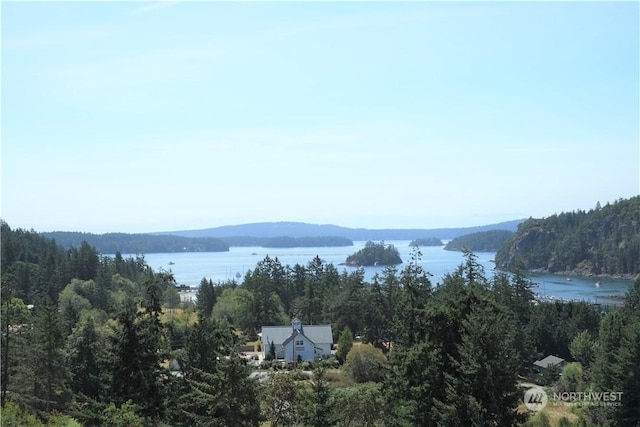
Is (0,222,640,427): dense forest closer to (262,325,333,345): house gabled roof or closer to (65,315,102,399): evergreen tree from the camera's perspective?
(65,315,102,399): evergreen tree

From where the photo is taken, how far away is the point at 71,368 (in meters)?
30.1

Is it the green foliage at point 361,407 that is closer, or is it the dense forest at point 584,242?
the green foliage at point 361,407

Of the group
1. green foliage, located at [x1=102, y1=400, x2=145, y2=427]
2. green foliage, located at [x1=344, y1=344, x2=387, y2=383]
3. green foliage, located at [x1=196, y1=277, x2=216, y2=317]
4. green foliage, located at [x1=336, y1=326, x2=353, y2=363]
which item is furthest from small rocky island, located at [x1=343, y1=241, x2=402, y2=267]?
green foliage, located at [x1=102, y1=400, x2=145, y2=427]

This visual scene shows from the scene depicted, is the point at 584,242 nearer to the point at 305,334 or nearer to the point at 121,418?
the point at 305,334

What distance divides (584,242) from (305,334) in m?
117

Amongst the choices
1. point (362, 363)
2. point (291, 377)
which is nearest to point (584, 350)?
point (362, 363)

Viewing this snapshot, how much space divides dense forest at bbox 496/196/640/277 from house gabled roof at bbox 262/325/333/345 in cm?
9312

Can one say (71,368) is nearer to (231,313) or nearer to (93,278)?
(231,313)

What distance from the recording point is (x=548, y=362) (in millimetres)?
42094

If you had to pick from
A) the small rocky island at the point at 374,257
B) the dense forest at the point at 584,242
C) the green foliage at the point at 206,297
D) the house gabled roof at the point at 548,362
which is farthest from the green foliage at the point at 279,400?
the small rocky island at the point at 374,257

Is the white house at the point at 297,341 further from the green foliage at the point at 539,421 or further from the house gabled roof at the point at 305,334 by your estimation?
the green foliage at the point at 539,421

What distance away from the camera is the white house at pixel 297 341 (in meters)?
43.8

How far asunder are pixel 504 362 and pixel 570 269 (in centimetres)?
13831

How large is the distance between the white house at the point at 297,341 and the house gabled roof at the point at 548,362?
48.1ft
